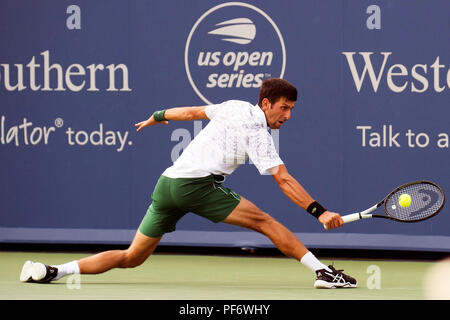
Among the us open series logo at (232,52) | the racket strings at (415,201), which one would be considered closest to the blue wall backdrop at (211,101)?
the us open series logo at (232,52)

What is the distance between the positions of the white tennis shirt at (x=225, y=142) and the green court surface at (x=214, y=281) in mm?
782

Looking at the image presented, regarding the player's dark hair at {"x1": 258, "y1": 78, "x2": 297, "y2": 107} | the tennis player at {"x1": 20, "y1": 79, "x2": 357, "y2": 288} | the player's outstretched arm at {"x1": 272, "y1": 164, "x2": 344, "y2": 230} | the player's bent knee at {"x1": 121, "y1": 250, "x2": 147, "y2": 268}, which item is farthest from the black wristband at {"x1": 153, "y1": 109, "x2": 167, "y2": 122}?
the player's outstretched arm at {"x1": 272, "y1": 164, "x2": 344, "y2": 230}

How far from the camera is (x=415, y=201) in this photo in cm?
596

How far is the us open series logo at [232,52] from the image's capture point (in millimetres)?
7684

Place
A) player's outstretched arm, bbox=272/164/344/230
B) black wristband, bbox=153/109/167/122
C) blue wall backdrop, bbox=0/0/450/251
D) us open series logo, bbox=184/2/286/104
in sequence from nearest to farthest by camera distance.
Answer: player's outstretched arm, bbox=272/164/344/230, black wristband, bbox=153/109/167/122, blue wall backdrop, bbox=0/0/450/251, us open series logo, bbox=184/2/286/104

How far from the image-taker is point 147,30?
7.84 m

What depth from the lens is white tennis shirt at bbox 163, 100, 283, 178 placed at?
566 centimetres

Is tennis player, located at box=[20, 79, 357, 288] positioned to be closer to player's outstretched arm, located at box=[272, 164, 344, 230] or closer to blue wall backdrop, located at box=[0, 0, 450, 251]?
player's outstretched arm, located at box=[272, 164, 344, 230]

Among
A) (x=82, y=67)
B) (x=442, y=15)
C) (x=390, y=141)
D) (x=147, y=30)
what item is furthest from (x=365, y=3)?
(x=82, y=67)

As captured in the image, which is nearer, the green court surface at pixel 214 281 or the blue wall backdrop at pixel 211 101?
the green court surface at pixel 214 281

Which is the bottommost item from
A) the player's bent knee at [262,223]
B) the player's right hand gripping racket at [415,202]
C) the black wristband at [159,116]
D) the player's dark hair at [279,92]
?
the player's bent knee at [262,223]

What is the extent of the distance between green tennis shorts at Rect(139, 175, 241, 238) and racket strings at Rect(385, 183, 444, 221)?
1017 mm

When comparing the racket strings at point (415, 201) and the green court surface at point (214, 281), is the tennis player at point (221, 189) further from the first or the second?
the racket strings at point (415, 201)

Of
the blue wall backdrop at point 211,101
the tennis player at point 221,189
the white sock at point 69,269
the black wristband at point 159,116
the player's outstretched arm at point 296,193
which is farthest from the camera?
the blue wall backdrop at point 211,101
